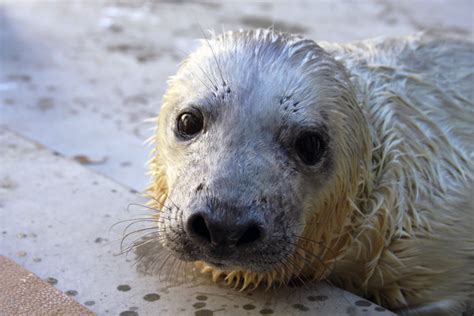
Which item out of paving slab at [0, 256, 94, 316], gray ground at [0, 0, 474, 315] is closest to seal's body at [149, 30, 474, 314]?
gray ground at [0, 0, 474, 315]

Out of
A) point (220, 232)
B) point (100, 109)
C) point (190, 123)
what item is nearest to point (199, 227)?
point (220, 232)

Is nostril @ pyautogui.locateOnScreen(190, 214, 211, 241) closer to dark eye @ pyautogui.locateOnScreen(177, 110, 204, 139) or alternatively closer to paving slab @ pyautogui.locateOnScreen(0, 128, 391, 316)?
paving slab @ pyautogui.locateOnScreen(0, 128, 391, 316)

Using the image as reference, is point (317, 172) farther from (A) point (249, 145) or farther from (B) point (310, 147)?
(A) point (249, 145)

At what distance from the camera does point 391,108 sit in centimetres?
361

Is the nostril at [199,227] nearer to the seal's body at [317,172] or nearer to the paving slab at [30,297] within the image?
the seal's body at [317,172]

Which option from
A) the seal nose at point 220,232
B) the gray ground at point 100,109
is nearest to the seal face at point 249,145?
the seal nose at point 220,232

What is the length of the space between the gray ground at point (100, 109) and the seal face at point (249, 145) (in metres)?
0.38

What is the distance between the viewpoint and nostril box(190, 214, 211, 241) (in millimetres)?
2707

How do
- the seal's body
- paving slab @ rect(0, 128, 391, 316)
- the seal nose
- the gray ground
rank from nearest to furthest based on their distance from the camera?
the seal nose → the seal's body → paving slab @ rect(0, 128, 391, 316) → the gray ground

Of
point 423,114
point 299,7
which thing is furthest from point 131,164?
point 299,7

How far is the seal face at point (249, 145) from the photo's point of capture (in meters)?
2.74

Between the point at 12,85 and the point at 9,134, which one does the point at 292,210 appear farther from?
the point at 12,85

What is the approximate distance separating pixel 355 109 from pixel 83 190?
4.57 feet

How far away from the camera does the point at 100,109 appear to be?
541 centimetres
